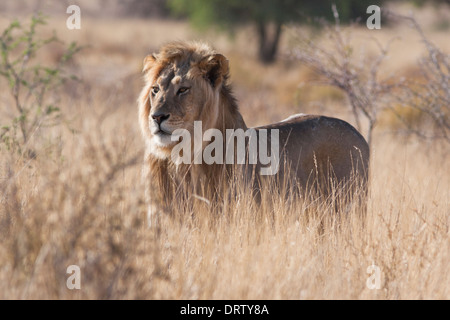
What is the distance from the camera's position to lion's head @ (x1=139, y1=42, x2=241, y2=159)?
496cm

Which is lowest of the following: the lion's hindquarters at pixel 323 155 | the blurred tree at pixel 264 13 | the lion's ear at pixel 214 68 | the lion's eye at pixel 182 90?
the lion's hindquarters at pixel 323 155

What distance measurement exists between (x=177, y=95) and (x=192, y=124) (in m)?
0.25

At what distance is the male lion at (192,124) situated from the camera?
16.4 feet

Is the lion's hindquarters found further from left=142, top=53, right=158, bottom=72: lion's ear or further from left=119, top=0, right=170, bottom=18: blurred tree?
left=119, top=0, right=170, bottom=18: blurred tree

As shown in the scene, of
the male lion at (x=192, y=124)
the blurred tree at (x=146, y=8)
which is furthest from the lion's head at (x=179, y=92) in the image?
the blurred tree at (x=146, y=8)

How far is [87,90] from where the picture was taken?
14.6 m

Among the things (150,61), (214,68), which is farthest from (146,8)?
(214,68)

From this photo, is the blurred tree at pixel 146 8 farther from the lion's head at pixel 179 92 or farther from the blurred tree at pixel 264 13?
the lion's head at pixel 179 92

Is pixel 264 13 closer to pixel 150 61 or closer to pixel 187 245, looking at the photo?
pixel 150 61

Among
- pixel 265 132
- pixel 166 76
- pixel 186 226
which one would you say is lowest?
pixel 186 226
